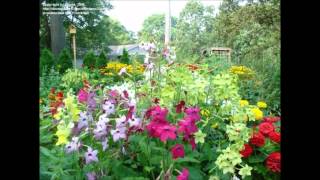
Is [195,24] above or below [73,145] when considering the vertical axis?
above

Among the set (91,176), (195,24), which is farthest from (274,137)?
(195,24)

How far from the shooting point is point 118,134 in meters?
1.38

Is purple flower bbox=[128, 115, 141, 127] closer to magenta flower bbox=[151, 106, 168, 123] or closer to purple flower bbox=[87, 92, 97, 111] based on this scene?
magenta flower bbox=[151, 106, 168, 123]

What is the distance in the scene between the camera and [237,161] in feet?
4.50

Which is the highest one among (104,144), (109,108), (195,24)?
(195,24)

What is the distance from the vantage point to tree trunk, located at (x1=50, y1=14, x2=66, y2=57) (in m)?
9.86

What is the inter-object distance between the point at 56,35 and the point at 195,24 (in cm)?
422

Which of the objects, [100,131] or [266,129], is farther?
[266,129]

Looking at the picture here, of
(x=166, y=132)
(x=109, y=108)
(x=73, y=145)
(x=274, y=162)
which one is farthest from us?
(x=274, y=162)

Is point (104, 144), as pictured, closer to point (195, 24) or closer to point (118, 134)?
point (118, 134)

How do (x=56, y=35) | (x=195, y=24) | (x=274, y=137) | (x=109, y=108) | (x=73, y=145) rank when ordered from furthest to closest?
(x=195, y=24) → (x=56, y=35) → (x=274, y=137) → (x=109, y=108) → (x=73, y=145)

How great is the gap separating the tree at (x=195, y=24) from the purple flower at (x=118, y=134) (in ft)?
30.7
